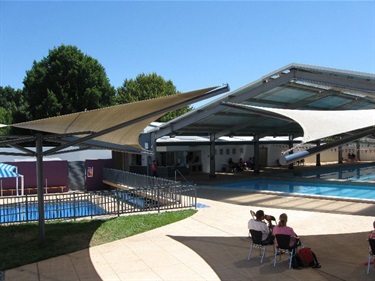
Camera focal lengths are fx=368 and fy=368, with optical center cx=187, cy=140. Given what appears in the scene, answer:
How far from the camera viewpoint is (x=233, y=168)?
3338 centimetres

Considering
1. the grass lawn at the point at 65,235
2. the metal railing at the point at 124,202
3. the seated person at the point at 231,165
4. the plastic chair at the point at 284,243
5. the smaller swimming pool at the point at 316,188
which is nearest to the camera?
the plastic chair at the point at 284,243

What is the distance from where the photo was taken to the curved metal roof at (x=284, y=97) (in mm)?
15422

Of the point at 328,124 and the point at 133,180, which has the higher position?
the point at 328,124

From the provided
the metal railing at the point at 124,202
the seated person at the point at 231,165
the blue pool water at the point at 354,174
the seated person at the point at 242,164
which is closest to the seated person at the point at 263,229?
the metal railing at the point at 124,202

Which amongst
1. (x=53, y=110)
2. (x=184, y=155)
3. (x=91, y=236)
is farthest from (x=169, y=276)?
(x=53, y=110)

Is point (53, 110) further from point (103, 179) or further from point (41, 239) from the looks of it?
point (41, 239)

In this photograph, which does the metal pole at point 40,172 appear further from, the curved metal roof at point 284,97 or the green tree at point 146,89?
the green tree at point 146,89

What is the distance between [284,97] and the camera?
2067 centimetres

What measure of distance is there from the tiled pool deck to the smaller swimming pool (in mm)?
7596

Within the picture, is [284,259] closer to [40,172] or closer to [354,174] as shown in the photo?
[40,172]

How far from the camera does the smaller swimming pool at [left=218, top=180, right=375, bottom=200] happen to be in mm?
20109

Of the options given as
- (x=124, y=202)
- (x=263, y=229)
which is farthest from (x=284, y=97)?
(x=263, y=229)

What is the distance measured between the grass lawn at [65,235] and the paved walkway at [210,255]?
1.19ft

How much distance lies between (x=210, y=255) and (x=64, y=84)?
1331 inches
